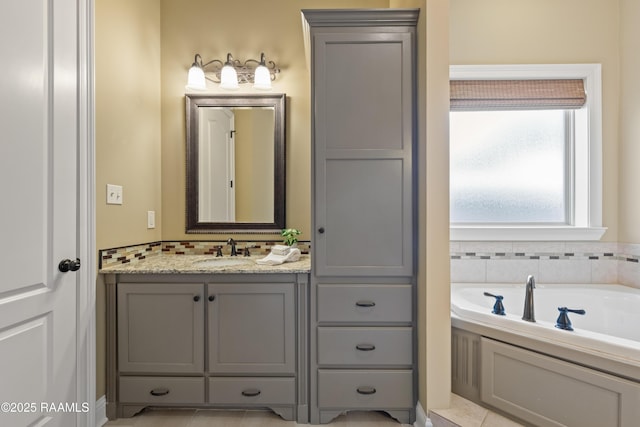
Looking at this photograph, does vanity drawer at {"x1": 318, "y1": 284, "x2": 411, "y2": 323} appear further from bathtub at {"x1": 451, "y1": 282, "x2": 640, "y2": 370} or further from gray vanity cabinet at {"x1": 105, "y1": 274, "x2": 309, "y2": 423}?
bathtub at {"x1": 451, "y1": 282, "x2": 640, "y2": 370}

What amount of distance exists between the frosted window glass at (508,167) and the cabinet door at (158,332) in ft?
6.45

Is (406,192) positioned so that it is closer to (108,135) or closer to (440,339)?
(440,339)

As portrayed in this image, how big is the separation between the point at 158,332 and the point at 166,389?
324mm

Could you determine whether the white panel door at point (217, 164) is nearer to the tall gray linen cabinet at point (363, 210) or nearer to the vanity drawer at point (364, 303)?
the tall gray linen cabinet at point (363, 210)

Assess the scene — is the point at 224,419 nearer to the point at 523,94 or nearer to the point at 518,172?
the point at 518,172

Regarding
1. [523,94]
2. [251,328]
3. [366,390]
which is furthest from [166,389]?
[523,94]

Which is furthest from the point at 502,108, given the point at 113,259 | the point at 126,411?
the point at 126,411

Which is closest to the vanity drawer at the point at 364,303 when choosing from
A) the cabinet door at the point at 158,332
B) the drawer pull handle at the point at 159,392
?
the cabinet door at the point at 158,332

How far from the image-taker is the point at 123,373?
70.4 inches

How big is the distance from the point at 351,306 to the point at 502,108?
6.03ft

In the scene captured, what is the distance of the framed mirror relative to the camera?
2.38m

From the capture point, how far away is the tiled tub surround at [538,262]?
7.62 ft

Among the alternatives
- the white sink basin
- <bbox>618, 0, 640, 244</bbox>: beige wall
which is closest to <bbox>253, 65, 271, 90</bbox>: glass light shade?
the white sink basin

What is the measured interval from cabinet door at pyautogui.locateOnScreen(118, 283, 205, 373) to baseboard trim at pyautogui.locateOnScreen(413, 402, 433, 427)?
121 centimetres
